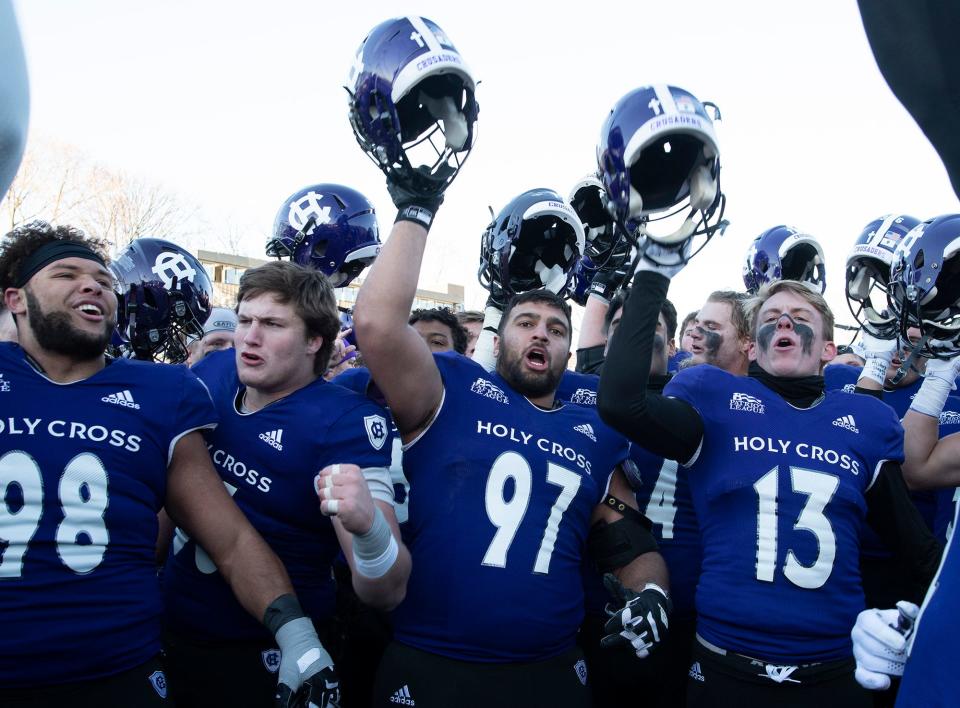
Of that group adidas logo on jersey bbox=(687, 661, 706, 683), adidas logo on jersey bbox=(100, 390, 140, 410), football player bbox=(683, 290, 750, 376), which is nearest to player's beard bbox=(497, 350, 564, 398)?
adidas logo on jersey bbox=(687, 661, 706, 683)

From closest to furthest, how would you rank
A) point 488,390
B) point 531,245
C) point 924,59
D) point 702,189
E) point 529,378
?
point 924,59 → point 702,189 → point 488,390 → point 529,378 → point 531,245

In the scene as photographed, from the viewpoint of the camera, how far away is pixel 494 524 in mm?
2961

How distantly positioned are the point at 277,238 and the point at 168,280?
80 centimetres

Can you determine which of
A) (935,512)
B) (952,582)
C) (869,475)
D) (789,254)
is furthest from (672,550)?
(789,254)

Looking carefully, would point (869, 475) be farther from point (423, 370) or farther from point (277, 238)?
point (277, 238)

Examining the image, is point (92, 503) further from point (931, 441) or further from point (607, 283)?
point (931, 441)

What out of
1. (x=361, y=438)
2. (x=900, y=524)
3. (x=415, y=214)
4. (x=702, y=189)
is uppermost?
(x=702, y=189)

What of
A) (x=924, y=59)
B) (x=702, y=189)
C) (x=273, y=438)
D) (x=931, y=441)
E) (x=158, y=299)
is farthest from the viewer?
(x=158, y=299)

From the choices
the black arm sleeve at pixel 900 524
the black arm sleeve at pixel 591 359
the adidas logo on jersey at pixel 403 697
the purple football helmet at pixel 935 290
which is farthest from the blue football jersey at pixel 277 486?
the purple football helmet at pixel 935 290

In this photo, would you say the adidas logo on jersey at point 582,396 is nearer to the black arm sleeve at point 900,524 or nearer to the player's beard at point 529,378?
the player's beard at point 529,378

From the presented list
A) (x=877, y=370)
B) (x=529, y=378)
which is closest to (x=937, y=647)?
(x=529, y=378)

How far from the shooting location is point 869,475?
3.24 metres

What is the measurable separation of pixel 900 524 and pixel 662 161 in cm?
185

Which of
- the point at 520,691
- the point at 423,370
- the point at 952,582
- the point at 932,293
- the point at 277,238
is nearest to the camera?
the point at 952,582
